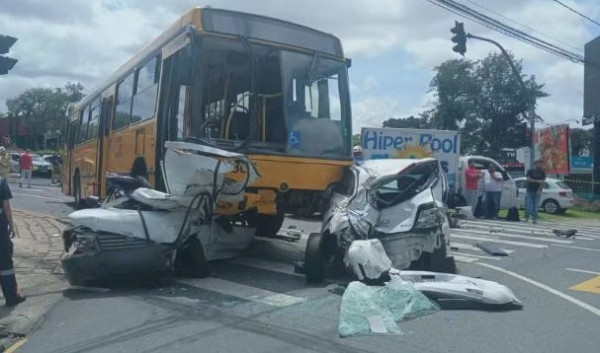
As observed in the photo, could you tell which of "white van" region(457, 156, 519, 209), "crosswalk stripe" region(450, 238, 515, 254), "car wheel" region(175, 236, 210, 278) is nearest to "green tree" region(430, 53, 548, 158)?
"white van" region(457, 156, 519, 209)

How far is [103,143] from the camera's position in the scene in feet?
48.0

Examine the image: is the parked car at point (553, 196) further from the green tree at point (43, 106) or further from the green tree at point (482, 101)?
the green tree at point (43, 106)

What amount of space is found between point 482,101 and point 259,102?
150ft

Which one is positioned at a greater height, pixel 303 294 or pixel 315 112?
pixel 315 112

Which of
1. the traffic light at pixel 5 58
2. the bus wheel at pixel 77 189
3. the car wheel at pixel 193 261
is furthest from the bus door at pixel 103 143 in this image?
the car wheel at pixel 193 261

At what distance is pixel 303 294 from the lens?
786cm

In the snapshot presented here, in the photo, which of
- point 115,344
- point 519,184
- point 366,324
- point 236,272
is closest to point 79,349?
point 115,344

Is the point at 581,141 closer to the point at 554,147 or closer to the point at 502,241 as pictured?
the point at 554,147

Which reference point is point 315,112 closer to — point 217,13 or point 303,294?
point 217,13

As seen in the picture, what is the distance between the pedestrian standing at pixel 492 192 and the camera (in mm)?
19266

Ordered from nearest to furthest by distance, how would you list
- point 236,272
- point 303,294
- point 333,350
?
1. point 333,350
2. point 303,294
3. point 236,272

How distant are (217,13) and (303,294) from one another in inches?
164

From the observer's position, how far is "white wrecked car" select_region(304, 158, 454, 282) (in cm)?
859

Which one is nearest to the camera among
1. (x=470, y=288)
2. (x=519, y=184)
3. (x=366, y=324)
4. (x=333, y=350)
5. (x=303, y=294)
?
(x=333, y=350)
